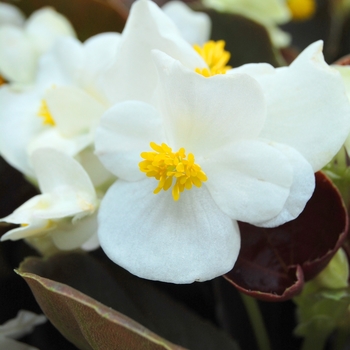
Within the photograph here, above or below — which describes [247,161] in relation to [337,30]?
above

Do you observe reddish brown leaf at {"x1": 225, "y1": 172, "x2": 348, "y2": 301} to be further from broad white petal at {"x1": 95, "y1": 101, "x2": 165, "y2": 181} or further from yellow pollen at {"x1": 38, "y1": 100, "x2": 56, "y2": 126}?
yellow pollen at {"x1": 38, "y1": 100, "x2": 56, "y2": 126}

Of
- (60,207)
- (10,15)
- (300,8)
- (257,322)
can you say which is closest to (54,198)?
(60,207)

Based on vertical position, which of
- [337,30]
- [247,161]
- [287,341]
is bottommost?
[287,341]

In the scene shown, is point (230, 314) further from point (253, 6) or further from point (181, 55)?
point (253, 6)

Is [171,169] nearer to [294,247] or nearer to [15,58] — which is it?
[294,247]

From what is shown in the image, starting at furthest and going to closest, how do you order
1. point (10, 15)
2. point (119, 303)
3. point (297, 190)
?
point (10, 15) < point (119, 303) < point (297, 190)

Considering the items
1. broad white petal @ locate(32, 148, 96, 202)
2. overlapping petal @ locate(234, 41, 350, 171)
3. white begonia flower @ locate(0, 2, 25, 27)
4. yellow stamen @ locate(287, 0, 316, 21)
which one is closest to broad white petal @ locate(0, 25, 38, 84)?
white begonia flower @ locate(0, 2, 25, 27)

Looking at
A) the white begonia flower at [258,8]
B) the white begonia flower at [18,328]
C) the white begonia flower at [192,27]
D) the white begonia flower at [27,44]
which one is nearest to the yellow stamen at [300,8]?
Result: the white begonia flower at [258,8]

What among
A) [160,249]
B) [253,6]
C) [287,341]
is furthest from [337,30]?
[160,249]
